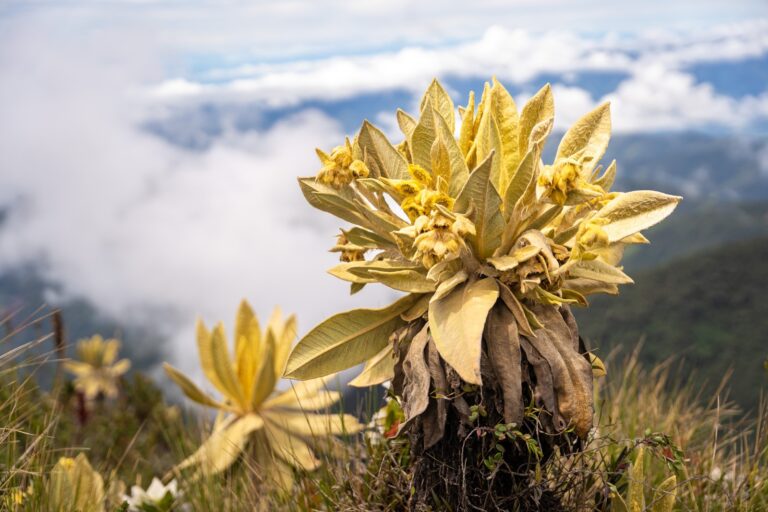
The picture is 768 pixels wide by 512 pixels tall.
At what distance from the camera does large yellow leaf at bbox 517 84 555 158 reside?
8.79 ft

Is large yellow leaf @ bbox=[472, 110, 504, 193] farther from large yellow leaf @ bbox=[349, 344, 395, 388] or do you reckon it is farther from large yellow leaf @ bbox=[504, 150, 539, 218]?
large yellow leaf @ bbox=[349, 344, 395, 388]

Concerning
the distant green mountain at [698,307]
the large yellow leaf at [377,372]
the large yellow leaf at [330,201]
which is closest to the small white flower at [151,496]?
the large yellow leaf at [377,372]

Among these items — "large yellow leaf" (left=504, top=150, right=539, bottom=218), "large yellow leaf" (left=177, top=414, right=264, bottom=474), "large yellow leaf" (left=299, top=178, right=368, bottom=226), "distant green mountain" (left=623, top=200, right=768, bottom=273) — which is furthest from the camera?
"distant green mountain" (left=623, top=200, right=768, bottom=273)

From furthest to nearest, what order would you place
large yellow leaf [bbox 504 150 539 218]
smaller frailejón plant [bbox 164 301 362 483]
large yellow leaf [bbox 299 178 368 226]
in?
1. smaller frailejón plant [bbox 164 301 362 483]
2. large yellow leaf [bbox 299 178 368 226]
3. large yellow leaf [bbox 504 150 539 218]

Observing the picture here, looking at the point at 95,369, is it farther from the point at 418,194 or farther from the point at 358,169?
the point at 418,194

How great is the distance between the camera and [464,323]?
87.4 inches

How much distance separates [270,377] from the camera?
172 inches

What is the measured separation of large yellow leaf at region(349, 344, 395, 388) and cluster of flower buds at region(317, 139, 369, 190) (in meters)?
0.65

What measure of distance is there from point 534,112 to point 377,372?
43.8 inches

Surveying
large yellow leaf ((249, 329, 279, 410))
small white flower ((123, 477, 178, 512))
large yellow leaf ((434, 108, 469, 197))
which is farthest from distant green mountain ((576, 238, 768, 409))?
large yellow leaf ((434, 108, 469, 197))

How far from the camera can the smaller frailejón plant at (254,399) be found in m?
4.11

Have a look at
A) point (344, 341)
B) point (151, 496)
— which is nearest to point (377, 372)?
point (344, 341)

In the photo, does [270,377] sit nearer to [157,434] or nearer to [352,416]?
[352,416]

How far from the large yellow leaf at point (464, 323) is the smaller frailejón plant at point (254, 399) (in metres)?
1.84
